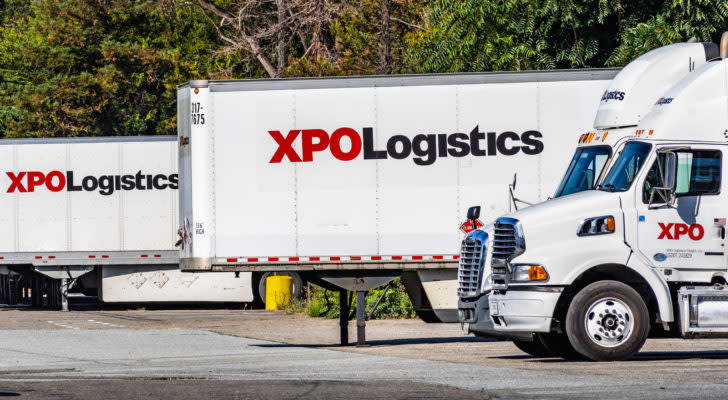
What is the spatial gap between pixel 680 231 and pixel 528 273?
74.0 inches

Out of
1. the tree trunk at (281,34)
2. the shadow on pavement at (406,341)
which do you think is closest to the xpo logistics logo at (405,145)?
the shadow on pavement at (406,341)

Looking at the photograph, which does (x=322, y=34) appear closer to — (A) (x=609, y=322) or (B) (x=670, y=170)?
(B) (x=670, y=170)

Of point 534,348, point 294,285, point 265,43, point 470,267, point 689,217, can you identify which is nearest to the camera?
point 689,217

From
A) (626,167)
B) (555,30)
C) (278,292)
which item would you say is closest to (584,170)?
(626,167)

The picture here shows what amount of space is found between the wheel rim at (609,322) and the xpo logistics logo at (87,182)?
668 inches

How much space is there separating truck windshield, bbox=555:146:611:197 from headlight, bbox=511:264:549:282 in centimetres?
129

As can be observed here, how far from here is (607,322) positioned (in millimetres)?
15484

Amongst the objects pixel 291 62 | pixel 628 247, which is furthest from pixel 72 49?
pixel 628 247

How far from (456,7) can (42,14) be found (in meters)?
29.7

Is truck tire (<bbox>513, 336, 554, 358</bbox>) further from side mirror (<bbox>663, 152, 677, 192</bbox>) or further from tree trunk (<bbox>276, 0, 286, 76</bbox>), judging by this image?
tree trunk (<bbox>276, 0, 286, 76</bbox>)

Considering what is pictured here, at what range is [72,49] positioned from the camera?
54.1 meters

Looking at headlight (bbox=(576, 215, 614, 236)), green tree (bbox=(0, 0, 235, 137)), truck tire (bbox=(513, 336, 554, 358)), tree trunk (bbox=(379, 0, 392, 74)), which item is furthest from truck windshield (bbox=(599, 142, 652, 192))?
green tree (bbox=(0, 0, 235, 137))

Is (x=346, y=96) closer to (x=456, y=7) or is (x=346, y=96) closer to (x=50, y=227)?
(x=456, y=7)

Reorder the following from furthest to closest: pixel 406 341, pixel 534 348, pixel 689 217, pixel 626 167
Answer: pixel 406 341, pixel 534 348, pixel 626 167, pixel 689 217
